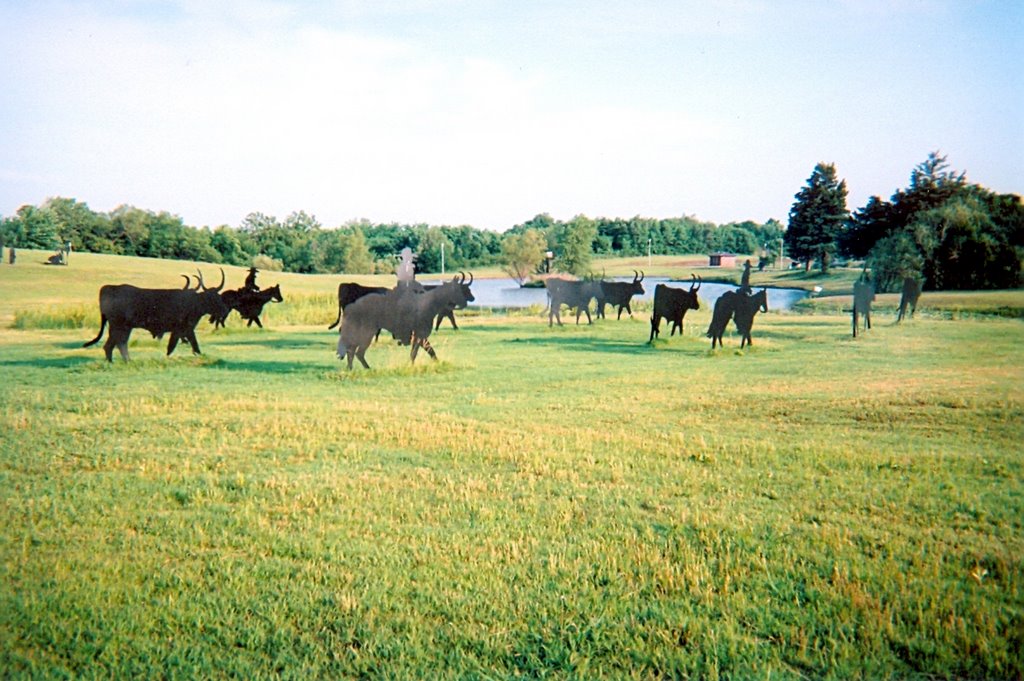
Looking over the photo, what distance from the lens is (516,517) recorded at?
4.13 meters

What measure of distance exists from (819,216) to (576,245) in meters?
3.14

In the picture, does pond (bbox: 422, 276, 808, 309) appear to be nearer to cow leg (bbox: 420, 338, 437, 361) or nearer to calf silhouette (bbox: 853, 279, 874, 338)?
calf silhouette (bbox: 853, 279, 874, 338)

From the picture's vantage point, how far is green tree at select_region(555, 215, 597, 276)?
740cm

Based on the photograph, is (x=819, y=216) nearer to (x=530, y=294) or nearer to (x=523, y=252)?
(x=523, y=252)

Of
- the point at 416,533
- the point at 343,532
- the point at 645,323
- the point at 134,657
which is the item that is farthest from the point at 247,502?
the point at 645,323

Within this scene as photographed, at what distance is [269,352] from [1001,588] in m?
8.10

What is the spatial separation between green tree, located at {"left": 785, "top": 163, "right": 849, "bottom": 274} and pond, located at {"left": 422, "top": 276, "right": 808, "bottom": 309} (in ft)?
7.47

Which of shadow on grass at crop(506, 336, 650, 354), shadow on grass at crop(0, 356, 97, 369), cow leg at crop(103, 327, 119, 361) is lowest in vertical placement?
shadow on grass at crop(506, 336, 650, 354)

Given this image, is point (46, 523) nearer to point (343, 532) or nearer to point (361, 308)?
point (343, 532)

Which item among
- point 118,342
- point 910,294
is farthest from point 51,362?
point 910,294

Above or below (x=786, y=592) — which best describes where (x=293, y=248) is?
above

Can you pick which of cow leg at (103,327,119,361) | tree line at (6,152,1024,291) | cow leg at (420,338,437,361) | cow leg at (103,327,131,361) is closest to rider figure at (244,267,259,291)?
tree line at (6,152,1024,291)

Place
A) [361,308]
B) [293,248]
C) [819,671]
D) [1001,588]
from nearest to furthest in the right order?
1. [819,671]
2. [1001,588]
3. [293,248]
4. [361,308]

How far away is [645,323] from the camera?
1578cm
